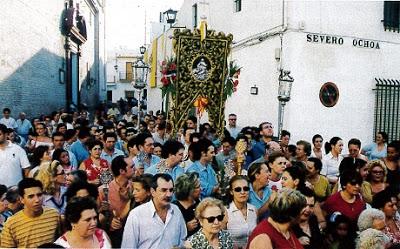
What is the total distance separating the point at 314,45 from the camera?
1228 centimetres

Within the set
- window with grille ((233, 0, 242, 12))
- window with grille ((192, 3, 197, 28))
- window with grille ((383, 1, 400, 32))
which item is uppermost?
window with grille ((192, 3, 197, 28))

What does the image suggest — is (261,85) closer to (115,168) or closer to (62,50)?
(115,168)

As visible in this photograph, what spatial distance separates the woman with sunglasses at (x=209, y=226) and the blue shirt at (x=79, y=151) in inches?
177

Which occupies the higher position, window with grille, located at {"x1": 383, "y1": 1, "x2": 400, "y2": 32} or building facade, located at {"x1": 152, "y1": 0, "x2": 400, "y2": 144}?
window with grille, located at {"x1": 383, "y1": 1, "x2": 400, "y2": 32}

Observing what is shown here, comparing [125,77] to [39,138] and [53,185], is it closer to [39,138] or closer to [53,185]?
[39,138]

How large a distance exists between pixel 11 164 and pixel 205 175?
2.69 m

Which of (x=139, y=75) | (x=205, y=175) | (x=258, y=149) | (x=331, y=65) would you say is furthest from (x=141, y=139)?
(x=331, y=65)

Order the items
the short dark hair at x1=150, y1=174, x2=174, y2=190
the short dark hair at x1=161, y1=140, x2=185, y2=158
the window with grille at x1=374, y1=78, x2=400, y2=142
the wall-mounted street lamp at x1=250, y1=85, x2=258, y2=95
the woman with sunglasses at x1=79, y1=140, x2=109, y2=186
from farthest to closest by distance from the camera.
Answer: the wall-mounted street lamp at x1=250, y1=85, x2=258, y2=95, the window with grille at x1=374, y1=78, x2=400, y2=142, the woman with sunglasses at x1=79, y1=140, x2=109, y2=186, the short dark hair at x1=161, y1=140, x2=185, y2=158, the short dark hair at x1=150, y1=174, x2=174, y2=190

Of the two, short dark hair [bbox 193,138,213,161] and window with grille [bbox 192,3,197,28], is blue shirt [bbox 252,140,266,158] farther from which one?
window with grille [bbox 192,3,197,28]

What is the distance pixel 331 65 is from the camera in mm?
12477

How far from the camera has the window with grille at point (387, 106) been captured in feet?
42.5

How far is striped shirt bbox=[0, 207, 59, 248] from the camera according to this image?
408cm

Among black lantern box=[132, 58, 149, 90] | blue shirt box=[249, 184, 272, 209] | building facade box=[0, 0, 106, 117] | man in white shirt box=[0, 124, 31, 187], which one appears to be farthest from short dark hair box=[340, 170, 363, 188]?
building facade box=[0, 0, 106, 117]

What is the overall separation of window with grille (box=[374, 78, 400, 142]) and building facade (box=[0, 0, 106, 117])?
32.6 ft
